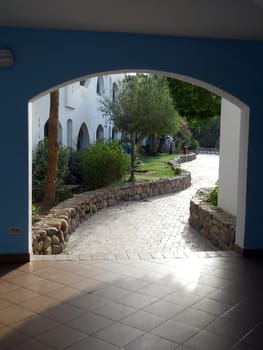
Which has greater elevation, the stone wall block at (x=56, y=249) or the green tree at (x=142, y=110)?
the green tree at (x=142, y=110)

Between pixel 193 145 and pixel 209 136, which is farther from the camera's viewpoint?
pixel 209 136

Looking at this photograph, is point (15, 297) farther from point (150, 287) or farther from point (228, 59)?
point (228, 59)

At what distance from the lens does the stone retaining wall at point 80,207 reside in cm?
719

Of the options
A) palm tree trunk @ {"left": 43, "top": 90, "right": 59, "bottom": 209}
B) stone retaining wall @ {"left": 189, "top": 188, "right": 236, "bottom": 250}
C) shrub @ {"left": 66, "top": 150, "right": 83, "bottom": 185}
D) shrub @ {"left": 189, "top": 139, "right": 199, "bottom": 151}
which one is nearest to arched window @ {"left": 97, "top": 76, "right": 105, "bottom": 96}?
shrub @ {"left": 66, "top": 150, "right": 83, "bottom": 185}

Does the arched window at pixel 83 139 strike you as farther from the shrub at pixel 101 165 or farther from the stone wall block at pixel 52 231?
the stone wall block at pixel 52 231

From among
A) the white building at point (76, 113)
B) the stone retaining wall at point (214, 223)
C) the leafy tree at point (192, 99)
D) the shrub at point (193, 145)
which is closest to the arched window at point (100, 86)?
the white building at point (76, 113)

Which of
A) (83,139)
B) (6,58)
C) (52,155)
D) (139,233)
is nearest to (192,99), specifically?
(139,233)

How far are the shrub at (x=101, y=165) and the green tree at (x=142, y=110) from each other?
5.33 ft

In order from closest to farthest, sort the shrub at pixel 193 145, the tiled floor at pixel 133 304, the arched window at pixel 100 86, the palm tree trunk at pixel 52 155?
the tiled floor at pixel 133 304
the palm tree trunk at pixel 52 155
the arched window at pixel 100 86
the shrub at pixel 193 145

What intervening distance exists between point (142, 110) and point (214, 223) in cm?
811

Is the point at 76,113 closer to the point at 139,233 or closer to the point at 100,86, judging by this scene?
the point at 100,86

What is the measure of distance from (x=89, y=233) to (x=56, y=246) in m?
2.07

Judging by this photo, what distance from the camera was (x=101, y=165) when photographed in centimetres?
1316

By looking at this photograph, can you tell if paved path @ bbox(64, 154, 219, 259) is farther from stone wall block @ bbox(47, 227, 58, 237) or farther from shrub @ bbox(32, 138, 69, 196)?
shrub @ bbox(32, 138, 69, 196)
